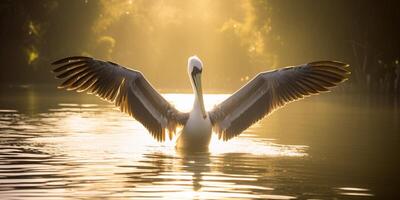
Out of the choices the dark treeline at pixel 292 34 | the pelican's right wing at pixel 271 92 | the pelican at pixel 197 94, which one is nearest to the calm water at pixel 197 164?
the pelican at pixel 197 94

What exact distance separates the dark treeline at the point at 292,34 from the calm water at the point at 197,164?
37788mm

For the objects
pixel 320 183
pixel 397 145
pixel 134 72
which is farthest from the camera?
pixel 397 145

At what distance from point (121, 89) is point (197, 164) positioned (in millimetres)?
2646

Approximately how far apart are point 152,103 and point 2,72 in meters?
74.0

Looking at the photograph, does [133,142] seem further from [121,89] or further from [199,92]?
[199,92]

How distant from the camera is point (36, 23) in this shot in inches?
3701

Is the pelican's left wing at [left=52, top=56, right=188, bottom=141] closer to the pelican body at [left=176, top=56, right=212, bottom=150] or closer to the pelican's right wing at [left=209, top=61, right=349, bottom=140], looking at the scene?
the pelican body at [left=176, top=56, right=212, bottom=150]

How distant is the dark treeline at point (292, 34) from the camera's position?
68.0m

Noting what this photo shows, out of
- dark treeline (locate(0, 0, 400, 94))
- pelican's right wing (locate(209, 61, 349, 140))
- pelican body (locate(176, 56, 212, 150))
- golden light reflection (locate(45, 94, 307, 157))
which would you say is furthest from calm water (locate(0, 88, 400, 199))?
dark treeline (locate(0, 0, 400, 94))

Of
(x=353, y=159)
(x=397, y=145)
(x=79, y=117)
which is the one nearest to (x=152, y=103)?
(x=353, y=159)

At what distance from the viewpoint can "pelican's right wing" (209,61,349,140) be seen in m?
20.5

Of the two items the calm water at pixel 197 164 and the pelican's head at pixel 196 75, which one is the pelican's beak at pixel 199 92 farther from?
the calm water at pixel 197 164

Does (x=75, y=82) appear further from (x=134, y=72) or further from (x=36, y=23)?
(x=36, y=23)

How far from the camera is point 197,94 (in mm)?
20297
